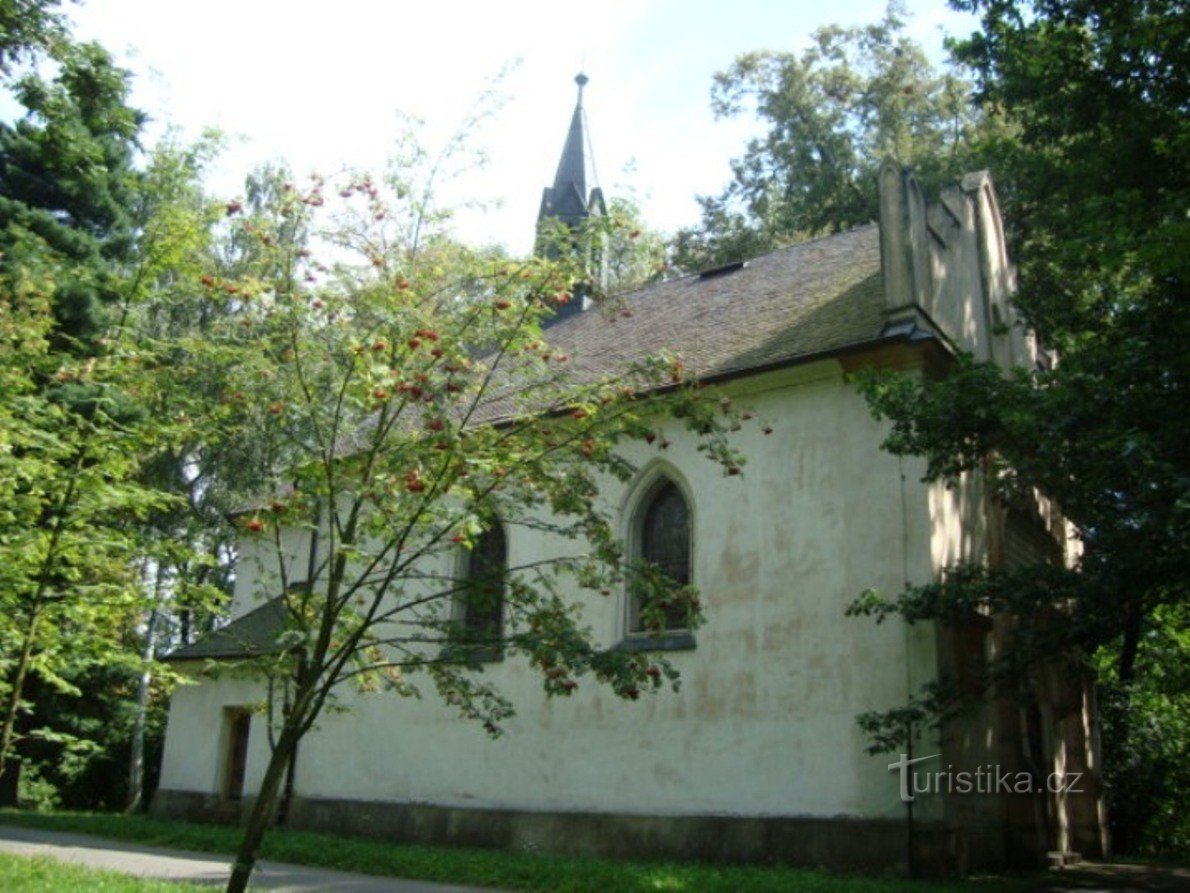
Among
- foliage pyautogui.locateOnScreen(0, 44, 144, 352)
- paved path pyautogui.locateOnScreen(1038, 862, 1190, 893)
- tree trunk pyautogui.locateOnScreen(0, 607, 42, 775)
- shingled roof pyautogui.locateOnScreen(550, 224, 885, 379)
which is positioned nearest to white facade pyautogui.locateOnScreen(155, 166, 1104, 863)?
shingled roof pyautogui.locateOnScreen(550, 224, 885, 379)

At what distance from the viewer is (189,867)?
1220 centimetres

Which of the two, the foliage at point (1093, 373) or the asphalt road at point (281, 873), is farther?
the asphalt road at point (281, 873)

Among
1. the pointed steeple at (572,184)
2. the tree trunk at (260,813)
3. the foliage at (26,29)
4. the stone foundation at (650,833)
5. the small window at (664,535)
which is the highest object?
the pointed steeple at (572,184)

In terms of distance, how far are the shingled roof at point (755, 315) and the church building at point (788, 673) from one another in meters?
0.08

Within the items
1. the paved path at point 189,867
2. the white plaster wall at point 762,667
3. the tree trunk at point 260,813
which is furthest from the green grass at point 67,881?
the white plaster wall at point 762,667

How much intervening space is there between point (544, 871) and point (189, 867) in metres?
4.39

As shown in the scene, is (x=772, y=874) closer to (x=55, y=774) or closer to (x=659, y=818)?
(x=659, y=818)

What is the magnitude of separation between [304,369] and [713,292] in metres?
13.5

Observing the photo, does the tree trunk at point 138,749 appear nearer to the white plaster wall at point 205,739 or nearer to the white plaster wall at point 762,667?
the white plaster wall at point 205,739

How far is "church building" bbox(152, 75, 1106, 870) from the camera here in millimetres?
12391

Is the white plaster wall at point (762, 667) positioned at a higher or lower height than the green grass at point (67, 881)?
higher

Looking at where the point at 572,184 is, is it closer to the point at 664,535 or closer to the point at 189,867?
the point at 664,535

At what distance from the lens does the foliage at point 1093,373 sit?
30.6ft

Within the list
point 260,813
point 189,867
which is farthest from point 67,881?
point 260,813
